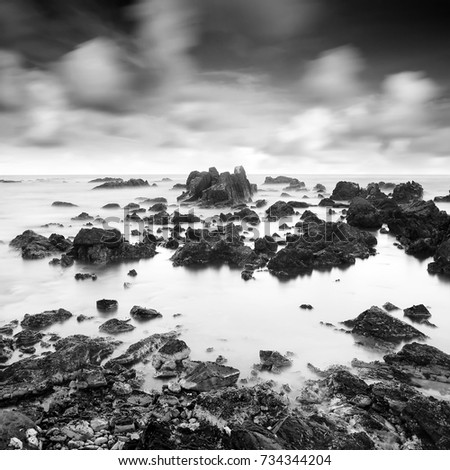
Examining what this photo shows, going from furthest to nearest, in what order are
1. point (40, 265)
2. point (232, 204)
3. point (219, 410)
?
point (232, 204), point (40, 265), point (219, 410)

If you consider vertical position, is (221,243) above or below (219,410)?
above

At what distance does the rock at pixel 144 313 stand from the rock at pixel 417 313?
6.47 metres

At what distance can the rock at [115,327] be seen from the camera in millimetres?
8891

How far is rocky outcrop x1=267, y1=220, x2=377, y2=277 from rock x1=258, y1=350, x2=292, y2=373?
6.22 m

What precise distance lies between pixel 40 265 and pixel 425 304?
14.0 metres

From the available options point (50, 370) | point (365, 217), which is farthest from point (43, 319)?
point (365, 217)

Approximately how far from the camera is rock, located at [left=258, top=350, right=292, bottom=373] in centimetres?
724

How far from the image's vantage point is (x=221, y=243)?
1623 cm

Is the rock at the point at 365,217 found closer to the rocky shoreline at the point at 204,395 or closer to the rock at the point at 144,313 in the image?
the rocky shoreline at the point at 204,395

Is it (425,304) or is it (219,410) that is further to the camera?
(425,304)

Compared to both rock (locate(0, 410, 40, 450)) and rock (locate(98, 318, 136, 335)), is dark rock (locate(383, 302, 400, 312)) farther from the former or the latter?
rock (locate(0, 410, 40, 450))

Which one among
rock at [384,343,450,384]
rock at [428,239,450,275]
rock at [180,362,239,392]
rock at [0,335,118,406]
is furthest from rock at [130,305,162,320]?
rock at [428,239,450,275]
